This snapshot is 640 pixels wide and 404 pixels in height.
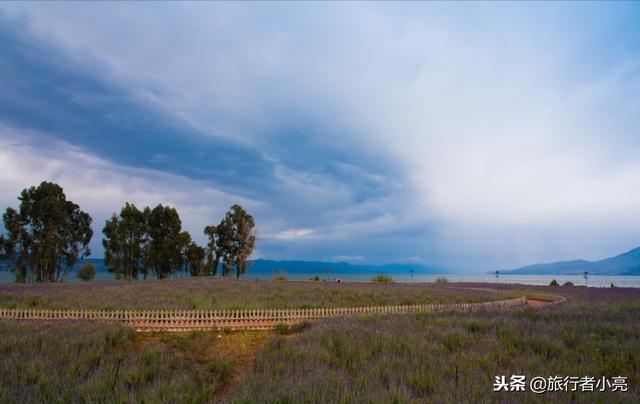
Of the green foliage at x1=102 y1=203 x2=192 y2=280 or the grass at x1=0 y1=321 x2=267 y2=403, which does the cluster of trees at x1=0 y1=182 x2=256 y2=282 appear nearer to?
the green foliage at x1=102 y1=203 x2=192 y2=280

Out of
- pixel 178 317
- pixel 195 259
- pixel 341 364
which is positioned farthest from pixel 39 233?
pixel 341 364

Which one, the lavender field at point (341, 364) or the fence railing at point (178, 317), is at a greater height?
the lavender field at point (341, 364)

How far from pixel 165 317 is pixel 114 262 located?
5269 centimetres

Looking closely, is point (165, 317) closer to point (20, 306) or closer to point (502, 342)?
point (20, 306)

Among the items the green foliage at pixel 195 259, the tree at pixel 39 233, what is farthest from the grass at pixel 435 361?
the green foliage at pixel 195 259

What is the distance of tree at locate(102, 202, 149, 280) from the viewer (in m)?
58.7

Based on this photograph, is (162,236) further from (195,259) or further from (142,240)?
(195,259)

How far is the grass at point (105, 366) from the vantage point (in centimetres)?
566

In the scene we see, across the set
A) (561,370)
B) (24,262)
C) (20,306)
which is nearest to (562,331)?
(561,370)

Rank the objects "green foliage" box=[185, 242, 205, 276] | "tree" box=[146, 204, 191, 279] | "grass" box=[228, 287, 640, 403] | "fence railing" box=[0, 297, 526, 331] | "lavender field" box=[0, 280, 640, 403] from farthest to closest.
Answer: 1. "green foliage" box=[185, 242, 205, 276]
2. "tree" box=[146, 204, 191, 279]
3. "fence railing" box=[0, 297, 526, 331]
4. "lavender field" box=[0, 280, 640, 403]
5. "grass" box=[228, 287, 640, 403]

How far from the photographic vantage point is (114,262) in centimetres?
6025

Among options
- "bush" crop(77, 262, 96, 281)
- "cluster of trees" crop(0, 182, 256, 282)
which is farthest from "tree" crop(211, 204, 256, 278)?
"bush" crop(77, 262, 96, 281)

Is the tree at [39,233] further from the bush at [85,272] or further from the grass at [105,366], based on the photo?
the grass at [105,366]

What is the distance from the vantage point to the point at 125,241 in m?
59.7
